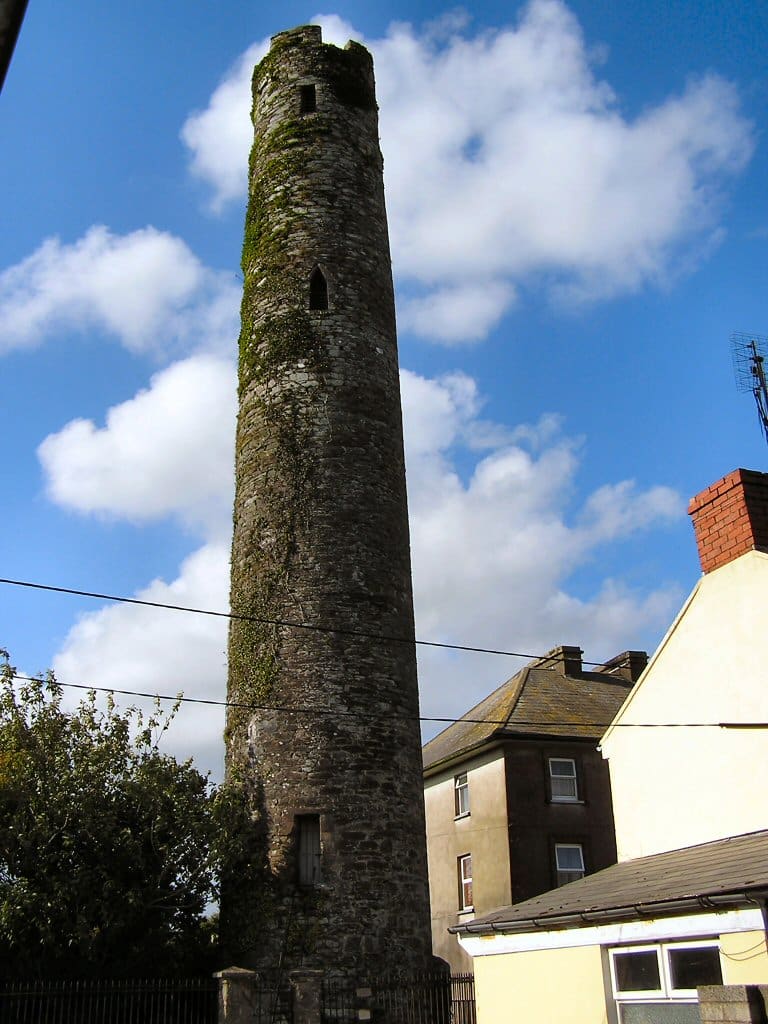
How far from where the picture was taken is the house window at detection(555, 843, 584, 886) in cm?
2262

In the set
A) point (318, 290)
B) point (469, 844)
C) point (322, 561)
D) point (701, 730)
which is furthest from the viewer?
point (469, 844)

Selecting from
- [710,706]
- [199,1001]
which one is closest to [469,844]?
Result: [199,1001]

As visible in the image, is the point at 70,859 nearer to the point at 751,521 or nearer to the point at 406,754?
the point at 406,754

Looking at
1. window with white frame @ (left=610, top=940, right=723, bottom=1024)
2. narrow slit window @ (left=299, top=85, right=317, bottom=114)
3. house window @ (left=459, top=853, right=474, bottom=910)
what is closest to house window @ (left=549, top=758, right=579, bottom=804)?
house window @ (left=459, top=853, right=474, bottom=910)

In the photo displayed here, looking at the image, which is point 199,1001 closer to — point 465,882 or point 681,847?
point 681,847

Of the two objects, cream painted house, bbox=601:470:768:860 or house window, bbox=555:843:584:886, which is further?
house window, bbox=555:843:584:886

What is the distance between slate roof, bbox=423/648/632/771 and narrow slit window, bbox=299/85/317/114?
12118 millimetres

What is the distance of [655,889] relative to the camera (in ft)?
32.8

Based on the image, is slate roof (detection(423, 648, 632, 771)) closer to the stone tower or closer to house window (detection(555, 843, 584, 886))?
house window (detection(555, 843, 584, 886))

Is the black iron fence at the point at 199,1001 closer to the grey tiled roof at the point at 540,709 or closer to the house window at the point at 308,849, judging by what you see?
the house window at the point at 308,849

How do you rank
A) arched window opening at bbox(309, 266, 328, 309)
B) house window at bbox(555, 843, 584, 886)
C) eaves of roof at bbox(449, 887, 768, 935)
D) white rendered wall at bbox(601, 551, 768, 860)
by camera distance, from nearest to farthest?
eaves of roof at bbox(449, 887, 768, 935), white rendered wall at bbox(601, 551, 768, 860), arched window opening at bbox(309, 266, 328, 309), house window at bbox(555, 843, 584, 886)

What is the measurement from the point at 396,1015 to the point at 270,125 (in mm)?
15003

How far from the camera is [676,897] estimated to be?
9047mm

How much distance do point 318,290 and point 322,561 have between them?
195 inches
